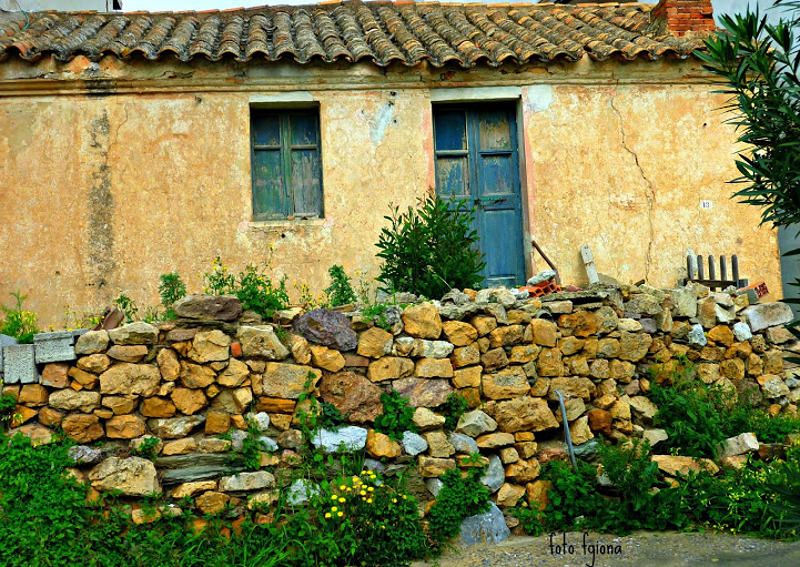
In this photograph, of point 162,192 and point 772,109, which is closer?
point 772,109

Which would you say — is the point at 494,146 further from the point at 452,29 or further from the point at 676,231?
the point at 676,231

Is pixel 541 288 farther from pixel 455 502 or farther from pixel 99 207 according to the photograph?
pixel 99 207

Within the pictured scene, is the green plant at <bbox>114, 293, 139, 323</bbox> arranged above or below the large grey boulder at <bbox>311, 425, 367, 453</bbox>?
above

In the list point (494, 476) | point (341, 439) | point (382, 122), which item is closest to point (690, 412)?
point (494, 476)

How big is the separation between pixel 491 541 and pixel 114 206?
5.59 metres

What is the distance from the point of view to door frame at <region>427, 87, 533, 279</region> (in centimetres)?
949

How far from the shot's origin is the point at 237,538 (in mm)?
5945

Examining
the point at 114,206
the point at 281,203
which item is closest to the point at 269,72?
the point at 281,203

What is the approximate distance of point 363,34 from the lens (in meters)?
10.0

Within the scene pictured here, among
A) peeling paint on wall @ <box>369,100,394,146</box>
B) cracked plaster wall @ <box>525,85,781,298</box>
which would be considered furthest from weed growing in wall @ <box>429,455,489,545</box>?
peeling paint on wall @ <box>369,100,394,146</box>

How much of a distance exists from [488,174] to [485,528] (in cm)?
479

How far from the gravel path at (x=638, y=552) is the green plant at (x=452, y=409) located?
989mm

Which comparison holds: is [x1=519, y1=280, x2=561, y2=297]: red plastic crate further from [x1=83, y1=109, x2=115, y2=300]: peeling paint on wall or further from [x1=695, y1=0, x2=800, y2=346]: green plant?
[x1=83, y1=109, x2=115, y2=300]: peeling paint on wall

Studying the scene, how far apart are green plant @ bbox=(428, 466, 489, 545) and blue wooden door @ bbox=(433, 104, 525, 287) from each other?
3583mm
